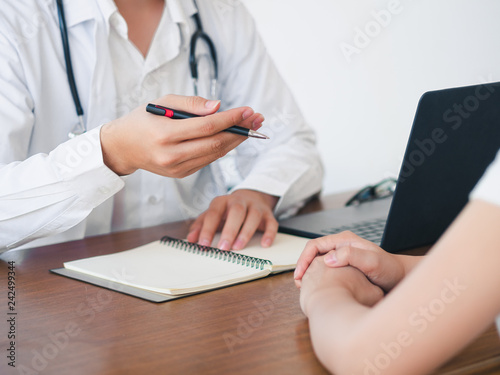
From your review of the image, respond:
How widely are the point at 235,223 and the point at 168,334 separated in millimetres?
385

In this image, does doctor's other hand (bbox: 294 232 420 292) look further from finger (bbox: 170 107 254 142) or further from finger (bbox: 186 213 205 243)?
finger (bbox: 186 213 205 243)

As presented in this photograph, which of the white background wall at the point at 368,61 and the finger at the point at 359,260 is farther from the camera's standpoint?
the white background wall at the point at 368,61

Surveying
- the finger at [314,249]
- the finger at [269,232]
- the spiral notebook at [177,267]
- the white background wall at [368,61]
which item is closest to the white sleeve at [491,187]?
the finger at [314,249]

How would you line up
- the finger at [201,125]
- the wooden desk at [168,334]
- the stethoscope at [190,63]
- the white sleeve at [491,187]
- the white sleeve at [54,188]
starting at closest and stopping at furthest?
the white sleeve at [491,187] → the wooden desk at [168,334] → the finger at [201,125] → the white sleeve at [54,188] → the stethoscope at [190,63]

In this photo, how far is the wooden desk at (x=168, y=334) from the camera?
19.4 inches

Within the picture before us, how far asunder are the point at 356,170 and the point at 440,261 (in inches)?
102

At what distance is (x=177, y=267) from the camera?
79 centimetres

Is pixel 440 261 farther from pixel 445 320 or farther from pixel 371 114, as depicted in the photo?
pixel 371 114

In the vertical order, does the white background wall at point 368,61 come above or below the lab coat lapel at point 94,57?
below

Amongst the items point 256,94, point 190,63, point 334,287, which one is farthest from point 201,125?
point 256,94

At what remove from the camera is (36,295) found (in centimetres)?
73

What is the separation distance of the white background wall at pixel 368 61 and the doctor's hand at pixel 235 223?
1388 millimetres

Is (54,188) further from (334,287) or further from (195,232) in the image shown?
(334,287)

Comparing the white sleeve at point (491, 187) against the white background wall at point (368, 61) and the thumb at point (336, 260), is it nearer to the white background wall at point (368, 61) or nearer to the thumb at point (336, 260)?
the thumb at point (336, 260)
